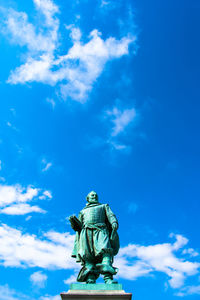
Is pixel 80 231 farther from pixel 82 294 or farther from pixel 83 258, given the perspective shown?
pixel 82 294

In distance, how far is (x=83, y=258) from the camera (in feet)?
31.0

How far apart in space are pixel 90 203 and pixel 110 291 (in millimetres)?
3815

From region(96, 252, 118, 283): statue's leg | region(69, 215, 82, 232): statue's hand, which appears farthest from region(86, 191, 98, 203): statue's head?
region(96, 252, 118, 283): statue's leg

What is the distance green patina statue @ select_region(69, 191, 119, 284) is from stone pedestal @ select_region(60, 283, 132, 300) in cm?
28

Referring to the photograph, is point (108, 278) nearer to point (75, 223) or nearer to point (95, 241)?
point (95, 241)

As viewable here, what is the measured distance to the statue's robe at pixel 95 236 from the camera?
945 cm

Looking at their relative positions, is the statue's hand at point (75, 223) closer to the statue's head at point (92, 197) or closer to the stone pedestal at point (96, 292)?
the statue's head at point (92, 197)

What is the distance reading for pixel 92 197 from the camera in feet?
37.7

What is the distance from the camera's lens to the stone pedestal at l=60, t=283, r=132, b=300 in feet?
26.2

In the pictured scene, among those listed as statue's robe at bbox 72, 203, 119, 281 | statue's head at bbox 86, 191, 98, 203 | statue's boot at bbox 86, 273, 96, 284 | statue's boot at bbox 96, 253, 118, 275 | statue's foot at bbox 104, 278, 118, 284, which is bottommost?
statue's foot at bbox 104, 278, 118, 284

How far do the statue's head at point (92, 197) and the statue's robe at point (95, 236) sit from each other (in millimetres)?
208

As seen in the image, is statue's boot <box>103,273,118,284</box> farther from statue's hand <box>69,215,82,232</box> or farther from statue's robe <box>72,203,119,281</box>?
statue's hand <box>69,215,82,232</box>

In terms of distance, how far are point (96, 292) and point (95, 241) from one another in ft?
5.92

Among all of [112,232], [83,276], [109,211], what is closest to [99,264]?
[83,276]
